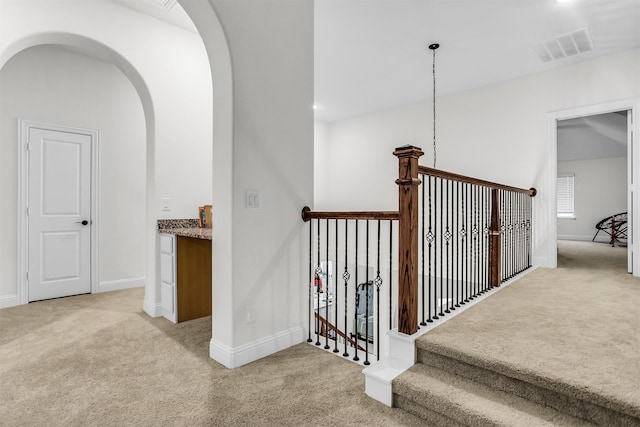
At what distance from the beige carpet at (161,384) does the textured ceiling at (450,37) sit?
10.3 feet

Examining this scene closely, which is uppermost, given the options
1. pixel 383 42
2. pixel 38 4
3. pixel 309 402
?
pixel 383 42

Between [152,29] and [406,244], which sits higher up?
[152,29]

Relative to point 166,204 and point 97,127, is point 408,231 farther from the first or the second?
point 97,127

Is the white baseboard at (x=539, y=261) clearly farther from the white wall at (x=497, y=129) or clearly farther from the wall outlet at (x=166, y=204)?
the wall outlet at (x=166, y=204)

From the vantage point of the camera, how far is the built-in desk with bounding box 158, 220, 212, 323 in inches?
122

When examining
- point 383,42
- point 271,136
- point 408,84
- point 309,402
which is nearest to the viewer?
point 309,402

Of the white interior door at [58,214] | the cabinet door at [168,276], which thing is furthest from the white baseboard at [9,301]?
the cabinet door at [168,276]

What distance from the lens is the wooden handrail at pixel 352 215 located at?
2.17 m

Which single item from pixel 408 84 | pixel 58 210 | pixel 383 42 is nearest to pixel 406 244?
pixel 383 42

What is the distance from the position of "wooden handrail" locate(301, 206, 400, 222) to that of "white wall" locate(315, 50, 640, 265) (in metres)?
3.50

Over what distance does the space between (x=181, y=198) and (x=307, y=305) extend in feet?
5.74

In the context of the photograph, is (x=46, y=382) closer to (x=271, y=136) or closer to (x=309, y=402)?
(x=309, y=402)

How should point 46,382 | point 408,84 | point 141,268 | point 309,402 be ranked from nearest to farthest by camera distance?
point 309,402
point 46,382
point 141,268
point 408,84

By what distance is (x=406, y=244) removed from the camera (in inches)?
80.6
